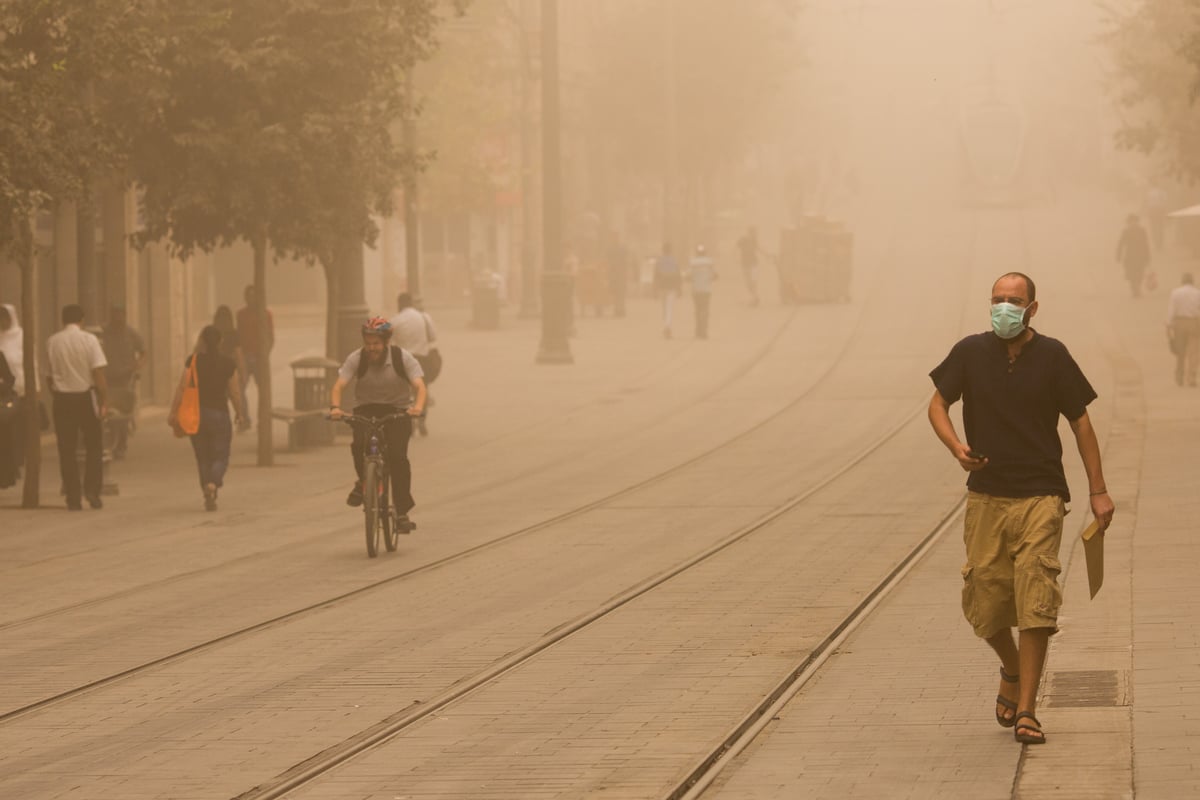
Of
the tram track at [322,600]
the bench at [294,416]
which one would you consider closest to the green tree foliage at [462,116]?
the bench at [294,416]

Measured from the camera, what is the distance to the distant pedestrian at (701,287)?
38.7 meters

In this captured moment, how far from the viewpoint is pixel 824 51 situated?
12431cm

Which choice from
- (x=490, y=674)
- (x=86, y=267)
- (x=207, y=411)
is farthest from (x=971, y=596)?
(x=86, y=267)

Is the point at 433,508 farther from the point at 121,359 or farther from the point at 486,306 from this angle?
the point at 486,306

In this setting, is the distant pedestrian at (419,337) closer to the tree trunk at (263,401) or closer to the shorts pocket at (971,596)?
the tree trunk at (263,401)

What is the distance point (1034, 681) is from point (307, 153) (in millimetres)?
14277

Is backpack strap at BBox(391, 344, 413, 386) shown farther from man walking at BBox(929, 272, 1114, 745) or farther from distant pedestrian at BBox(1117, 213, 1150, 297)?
distant pedestrian at BBox(1117, 213, 1150, 297)

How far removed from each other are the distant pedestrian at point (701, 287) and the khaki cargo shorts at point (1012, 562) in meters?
30.0

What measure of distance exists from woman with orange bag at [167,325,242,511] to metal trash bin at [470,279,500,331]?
2497cm

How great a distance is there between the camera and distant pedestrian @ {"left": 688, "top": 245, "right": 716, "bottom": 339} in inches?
1524

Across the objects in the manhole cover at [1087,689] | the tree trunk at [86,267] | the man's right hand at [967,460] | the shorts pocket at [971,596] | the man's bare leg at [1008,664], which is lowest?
the manhole cover at [1087,689]

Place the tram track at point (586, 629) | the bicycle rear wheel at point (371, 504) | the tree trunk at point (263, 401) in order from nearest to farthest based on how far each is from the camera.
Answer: the tram track at point (586, 629), the bicycle rear wheel at point (371, 504), the tree trunk at point (263, 401)

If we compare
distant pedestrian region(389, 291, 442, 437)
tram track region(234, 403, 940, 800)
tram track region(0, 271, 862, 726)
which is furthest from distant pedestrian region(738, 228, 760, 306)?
tram track region(234, 403, 940, 800)

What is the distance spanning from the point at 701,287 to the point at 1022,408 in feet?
100
